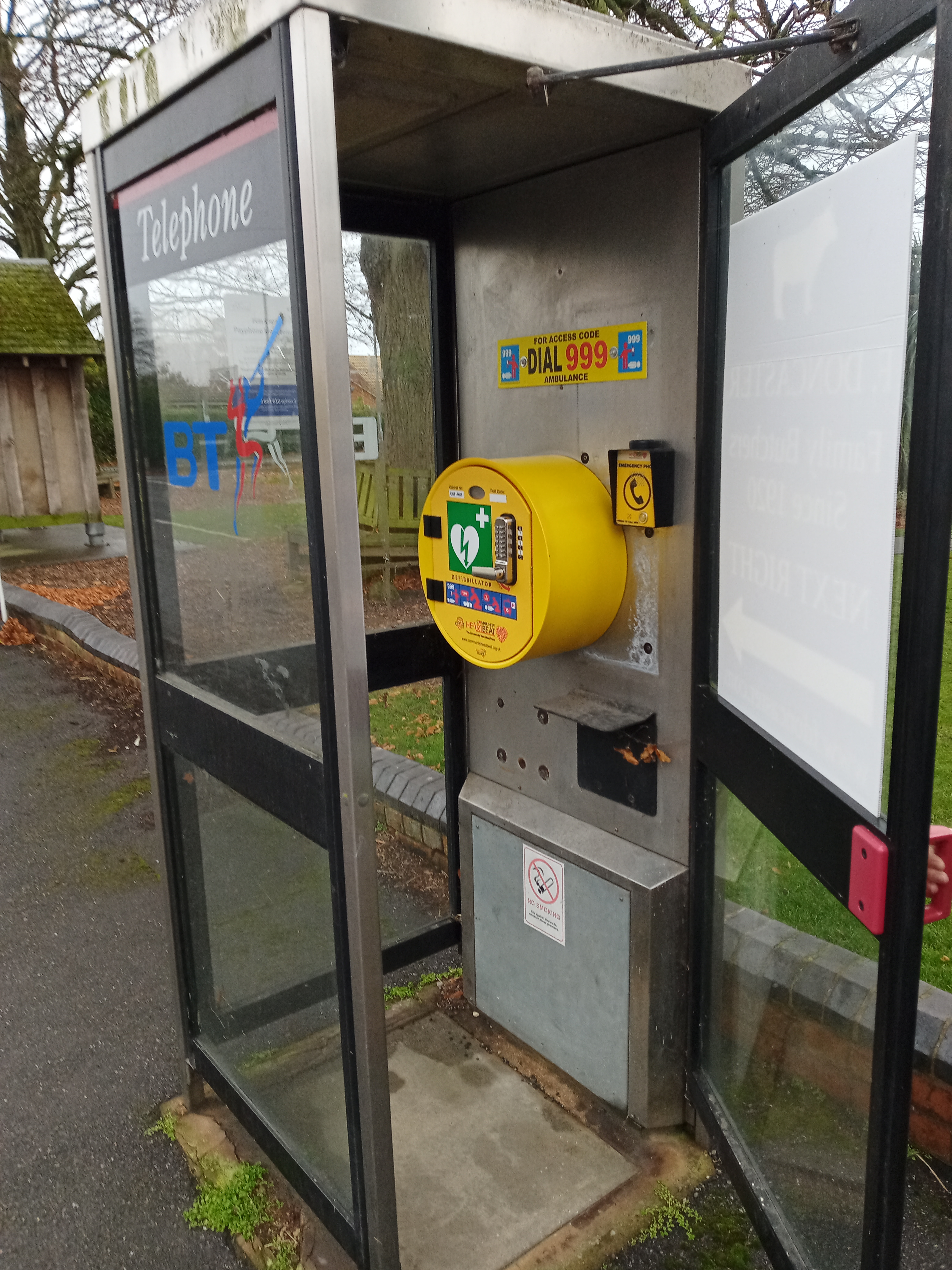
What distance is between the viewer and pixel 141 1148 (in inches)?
109

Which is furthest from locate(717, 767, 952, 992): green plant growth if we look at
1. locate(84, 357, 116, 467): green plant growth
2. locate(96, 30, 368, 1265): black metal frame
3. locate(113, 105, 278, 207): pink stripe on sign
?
locate(84, 357, 116, 467): green plant growth

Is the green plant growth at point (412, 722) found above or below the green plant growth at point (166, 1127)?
above

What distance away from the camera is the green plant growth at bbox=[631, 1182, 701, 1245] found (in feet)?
7.88

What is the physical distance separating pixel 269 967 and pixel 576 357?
1.74 meters

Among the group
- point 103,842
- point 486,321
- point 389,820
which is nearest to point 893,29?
point 486,321

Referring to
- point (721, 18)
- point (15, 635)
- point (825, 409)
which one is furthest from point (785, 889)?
point (15, 635)

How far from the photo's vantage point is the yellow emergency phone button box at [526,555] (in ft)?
7.72

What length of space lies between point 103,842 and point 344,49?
4028 mm

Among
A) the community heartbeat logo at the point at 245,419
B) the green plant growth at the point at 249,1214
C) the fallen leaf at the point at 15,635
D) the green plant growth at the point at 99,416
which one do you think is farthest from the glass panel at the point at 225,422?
the green plant growth at the point at 99,416

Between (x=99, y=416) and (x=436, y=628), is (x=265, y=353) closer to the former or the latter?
(x=436, y=628)

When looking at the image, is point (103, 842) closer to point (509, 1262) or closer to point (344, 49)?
point (509, 1262)

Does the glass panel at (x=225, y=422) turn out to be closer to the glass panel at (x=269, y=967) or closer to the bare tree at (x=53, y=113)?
the glass panel at (x=269, y=967)

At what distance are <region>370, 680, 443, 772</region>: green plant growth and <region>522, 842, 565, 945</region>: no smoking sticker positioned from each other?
72.1 inches

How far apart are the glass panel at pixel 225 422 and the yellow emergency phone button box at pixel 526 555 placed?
2.00 ft
